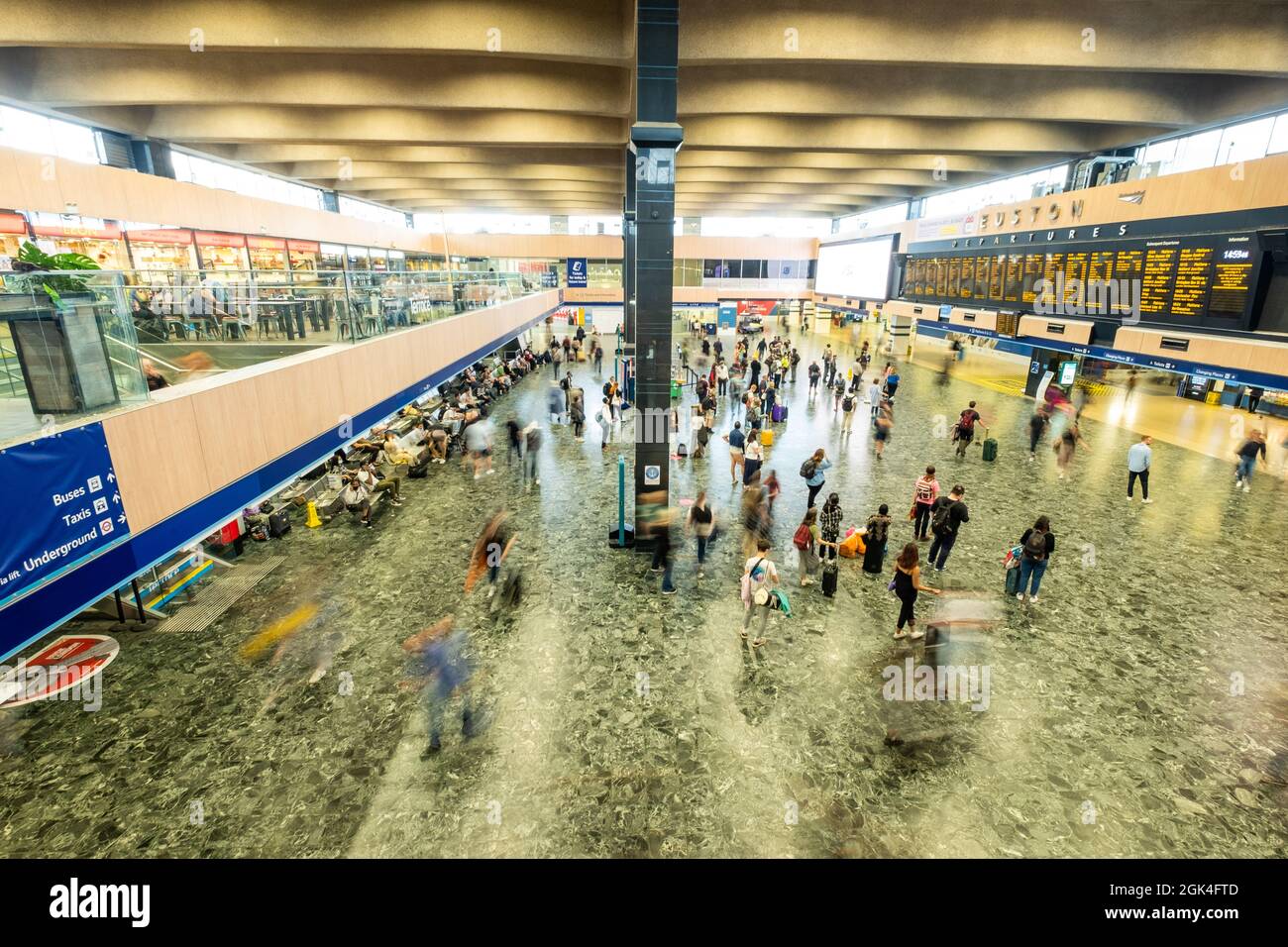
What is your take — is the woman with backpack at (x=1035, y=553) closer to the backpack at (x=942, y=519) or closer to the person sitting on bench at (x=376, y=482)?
the backpack at (x=942, y=519)

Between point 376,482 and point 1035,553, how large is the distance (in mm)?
12644

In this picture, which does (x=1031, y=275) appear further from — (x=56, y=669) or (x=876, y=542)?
(x=56, y=669)

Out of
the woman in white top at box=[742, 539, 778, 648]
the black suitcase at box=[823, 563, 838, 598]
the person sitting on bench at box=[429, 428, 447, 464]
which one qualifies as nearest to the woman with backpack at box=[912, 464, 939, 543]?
the black suitcase at box=[823, 563, 838, 598]

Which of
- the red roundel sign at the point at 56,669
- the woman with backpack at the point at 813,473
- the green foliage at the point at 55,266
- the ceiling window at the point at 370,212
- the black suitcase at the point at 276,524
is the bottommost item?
the red roundel sign at the point at 56,669

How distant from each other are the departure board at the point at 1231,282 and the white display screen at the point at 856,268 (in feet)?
64.0

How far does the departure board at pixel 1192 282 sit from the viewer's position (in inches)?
509

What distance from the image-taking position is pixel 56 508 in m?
4.55

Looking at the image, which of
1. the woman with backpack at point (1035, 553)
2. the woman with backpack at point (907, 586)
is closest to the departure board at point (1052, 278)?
the woman with backpack at point (1035, 553)

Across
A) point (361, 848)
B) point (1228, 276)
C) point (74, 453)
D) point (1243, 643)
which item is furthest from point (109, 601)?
point (1228, 276)

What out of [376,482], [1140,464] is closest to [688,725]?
[376,482]

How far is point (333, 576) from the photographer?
944 cm

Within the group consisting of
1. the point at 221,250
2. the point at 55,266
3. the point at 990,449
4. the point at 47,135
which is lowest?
the point at 990,449

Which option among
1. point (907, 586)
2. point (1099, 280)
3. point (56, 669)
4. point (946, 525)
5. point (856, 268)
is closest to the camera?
point (56, 669)

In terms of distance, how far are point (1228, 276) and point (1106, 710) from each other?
40.6 feet
